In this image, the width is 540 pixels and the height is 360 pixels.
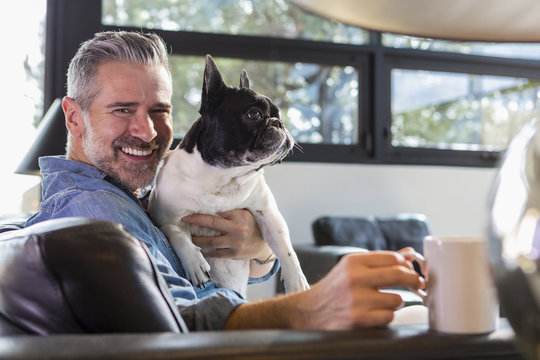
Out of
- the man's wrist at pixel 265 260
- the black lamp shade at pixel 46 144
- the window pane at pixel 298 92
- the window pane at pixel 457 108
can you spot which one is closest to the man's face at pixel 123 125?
the man's wrist at pixel 265 260

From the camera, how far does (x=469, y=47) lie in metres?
4.02

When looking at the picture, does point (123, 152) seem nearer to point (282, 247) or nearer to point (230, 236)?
point (230, 236)

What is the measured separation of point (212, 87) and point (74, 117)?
38 cm

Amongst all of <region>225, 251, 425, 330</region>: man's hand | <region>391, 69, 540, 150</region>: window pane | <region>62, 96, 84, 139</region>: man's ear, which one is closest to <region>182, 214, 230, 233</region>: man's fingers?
<region>62, 96, 84, 139</region>: man's ear

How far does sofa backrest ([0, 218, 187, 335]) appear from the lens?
75cm

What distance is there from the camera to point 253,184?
5.04 ft

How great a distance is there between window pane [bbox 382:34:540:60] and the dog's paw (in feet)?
9.48

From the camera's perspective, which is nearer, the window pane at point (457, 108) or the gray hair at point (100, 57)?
the gray hair at point (100, 57)

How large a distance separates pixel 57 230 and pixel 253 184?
0.80m

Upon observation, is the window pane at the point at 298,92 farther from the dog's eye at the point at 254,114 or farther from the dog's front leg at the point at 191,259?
the dog's front leg at the point at 191,259

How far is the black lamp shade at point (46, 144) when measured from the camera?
2.46 metres

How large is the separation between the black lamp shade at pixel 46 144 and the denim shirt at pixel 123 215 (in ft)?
3.68

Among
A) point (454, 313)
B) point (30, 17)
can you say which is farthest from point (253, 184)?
point (30, 17)

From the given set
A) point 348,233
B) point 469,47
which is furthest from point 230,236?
point 469,47
